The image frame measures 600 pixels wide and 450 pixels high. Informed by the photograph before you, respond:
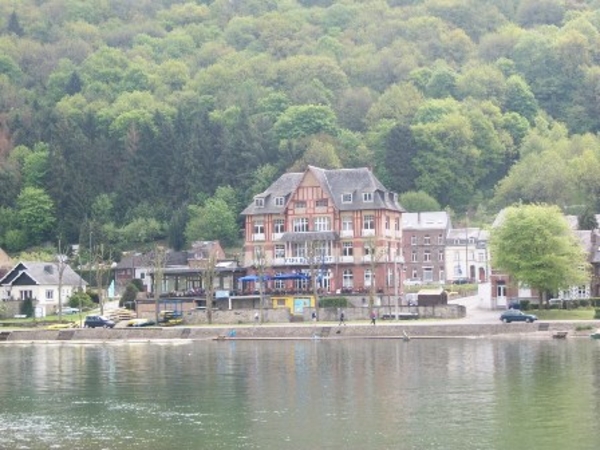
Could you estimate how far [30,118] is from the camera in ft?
616

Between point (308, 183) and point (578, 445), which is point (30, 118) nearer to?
point (308, 183)

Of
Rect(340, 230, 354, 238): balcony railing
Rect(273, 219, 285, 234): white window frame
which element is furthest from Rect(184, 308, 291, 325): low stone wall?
Rect(273, 219, 285, 234): white window frame

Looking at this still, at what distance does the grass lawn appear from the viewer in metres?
92.8

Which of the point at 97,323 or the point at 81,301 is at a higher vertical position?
the point at 81,301

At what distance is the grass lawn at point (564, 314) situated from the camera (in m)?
92.8

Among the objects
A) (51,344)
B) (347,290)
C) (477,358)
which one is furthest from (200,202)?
(477,358)

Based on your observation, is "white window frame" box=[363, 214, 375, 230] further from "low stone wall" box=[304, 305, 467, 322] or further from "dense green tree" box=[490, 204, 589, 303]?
"dense green tree" box=[490, 204, 589, 303]

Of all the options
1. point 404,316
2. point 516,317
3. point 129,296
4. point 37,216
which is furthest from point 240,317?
point 37,216

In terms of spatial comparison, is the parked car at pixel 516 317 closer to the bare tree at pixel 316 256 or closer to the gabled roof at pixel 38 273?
the bare tree at pixel 316 256

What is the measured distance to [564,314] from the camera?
309 ft

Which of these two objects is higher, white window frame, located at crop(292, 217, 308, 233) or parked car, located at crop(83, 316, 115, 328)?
white window frame, located at crop(292, 217, 308, 233)

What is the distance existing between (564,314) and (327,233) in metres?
25.4

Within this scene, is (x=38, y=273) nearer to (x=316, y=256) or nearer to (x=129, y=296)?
(x=129, y=296)

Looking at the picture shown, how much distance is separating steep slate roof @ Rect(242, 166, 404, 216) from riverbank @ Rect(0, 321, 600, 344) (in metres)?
20.4
